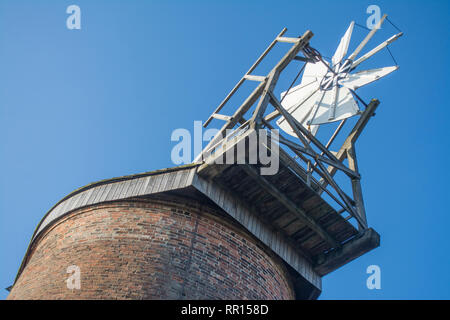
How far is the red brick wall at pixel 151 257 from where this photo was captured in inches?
402

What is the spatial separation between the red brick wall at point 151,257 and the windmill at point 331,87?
407cm

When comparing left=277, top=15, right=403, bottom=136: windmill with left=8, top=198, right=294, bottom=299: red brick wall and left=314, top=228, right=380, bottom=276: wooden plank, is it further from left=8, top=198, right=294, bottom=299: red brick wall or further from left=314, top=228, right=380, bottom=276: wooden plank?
left=8, top=198, right=294, bottom=299: red brick wall

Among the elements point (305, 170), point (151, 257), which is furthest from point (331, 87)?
point (151, 257)

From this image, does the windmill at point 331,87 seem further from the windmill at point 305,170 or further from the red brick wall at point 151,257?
the red brick wall at point 151,257

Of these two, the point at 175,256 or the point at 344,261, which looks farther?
the point at 344,261

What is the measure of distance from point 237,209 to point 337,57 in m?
5.56

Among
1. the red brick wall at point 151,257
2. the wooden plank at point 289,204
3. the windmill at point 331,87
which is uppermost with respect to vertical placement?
the windmill at point 331,87

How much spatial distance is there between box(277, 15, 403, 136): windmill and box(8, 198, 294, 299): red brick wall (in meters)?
4.07

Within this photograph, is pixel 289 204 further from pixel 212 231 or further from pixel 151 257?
pixel 151 257

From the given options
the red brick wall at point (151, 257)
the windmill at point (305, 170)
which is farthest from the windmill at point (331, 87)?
the red brick wall at point (151, 257)
